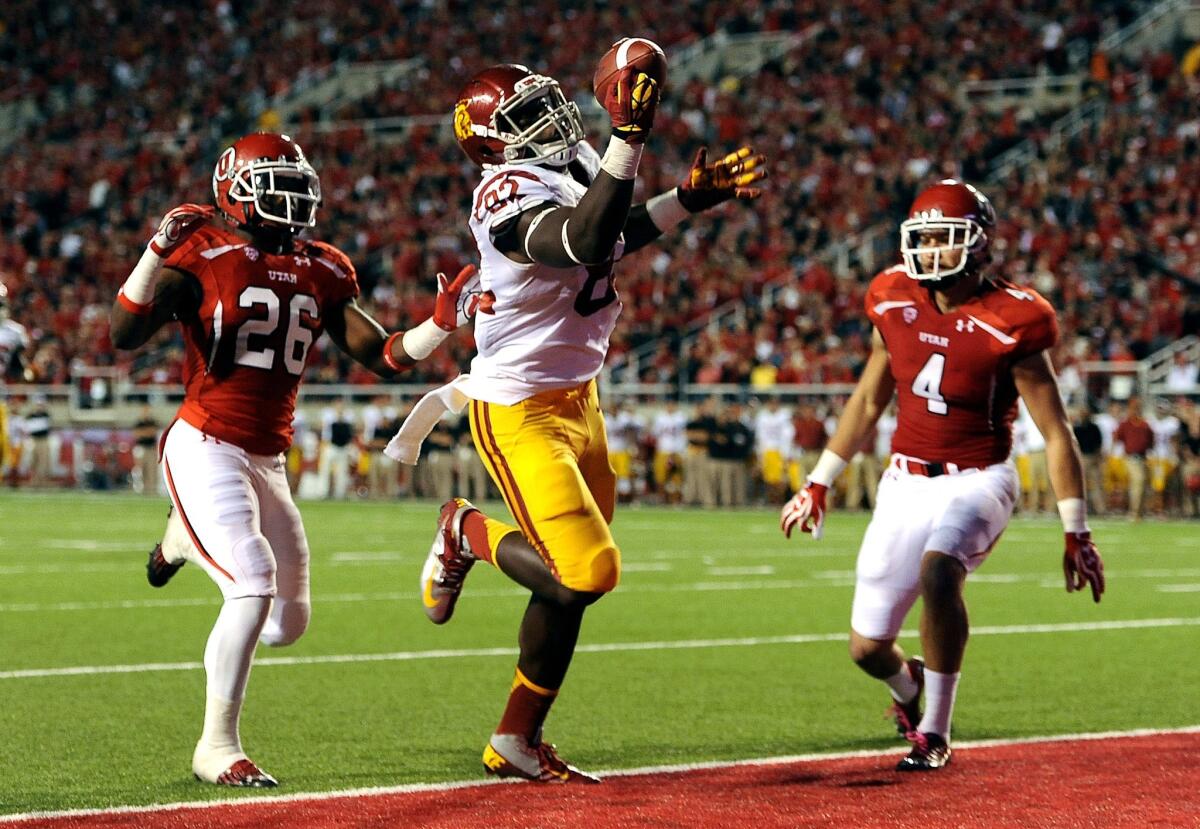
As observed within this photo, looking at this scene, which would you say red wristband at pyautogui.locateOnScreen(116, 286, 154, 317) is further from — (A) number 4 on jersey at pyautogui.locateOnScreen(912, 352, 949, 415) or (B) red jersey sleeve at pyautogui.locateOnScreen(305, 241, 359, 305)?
(A) number 4 on jersey at pyautogui.locateOnScreen(912, 352, 949, 415)

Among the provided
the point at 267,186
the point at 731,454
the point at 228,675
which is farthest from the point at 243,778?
the point at 731,454

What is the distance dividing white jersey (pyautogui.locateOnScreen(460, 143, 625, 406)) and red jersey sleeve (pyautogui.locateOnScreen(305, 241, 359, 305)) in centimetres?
64

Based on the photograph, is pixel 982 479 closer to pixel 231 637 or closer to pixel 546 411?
pixel 546 411

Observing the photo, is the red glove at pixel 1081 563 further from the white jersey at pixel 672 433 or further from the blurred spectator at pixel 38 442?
the blurred spectator at pixel 38 442

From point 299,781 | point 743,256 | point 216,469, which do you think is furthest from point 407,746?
point 743,256

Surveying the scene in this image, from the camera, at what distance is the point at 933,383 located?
5855 millimetres

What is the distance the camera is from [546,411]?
5.25m

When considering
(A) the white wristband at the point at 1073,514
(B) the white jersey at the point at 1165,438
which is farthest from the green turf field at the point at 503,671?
(B) the white jersey at the point at 1165,438

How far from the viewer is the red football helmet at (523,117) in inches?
→ 204

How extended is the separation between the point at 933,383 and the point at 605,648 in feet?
11.0

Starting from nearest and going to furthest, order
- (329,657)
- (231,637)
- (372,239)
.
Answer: (231,637), (329,657), (372,239)

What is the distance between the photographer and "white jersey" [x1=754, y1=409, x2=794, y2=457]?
922 inches

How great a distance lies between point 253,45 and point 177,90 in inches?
77.0

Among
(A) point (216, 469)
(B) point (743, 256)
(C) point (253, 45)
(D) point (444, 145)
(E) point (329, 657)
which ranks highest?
(C) point (253, 45)
